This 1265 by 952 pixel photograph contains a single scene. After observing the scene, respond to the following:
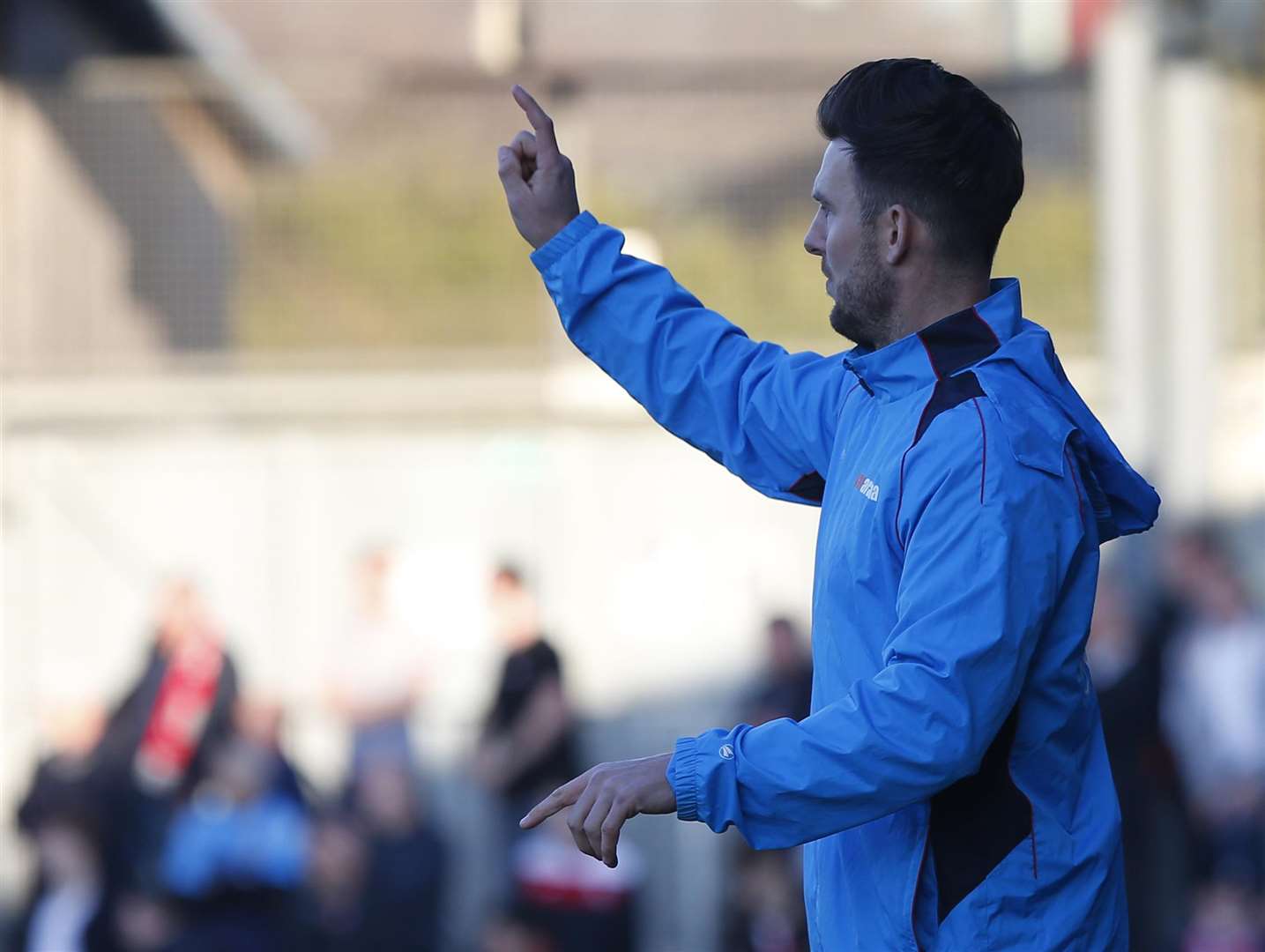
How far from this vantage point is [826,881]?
1.93 metres

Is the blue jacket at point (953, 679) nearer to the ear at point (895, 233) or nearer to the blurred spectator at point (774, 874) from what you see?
the ear at point (895, 233)

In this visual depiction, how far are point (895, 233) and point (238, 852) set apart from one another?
5.47m

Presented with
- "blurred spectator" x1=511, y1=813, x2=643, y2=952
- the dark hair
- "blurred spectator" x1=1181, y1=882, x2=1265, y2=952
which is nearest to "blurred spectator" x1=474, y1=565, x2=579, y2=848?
"blurred spectator" x1=511, y1=813, x2=643, y2=952

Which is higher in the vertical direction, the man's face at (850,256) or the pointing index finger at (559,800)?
the man's face at (850,256)

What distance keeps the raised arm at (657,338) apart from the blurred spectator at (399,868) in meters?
5.06

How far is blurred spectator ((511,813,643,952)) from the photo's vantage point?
6.53m

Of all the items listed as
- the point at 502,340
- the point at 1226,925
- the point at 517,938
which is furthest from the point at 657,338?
the point at 502,340

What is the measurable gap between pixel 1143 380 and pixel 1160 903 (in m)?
2.35

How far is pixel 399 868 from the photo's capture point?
22.9 ft

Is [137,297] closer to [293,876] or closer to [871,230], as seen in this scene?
[293,876]

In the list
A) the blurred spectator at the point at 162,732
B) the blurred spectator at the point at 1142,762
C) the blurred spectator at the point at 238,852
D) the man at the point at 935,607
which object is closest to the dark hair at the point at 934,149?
the man at the point at 935,607

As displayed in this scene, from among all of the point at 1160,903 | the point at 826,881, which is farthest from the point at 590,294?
the point at 1160,903

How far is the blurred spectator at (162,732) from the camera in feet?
24.0

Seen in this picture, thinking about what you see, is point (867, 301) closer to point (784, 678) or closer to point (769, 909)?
point (769, 909)
